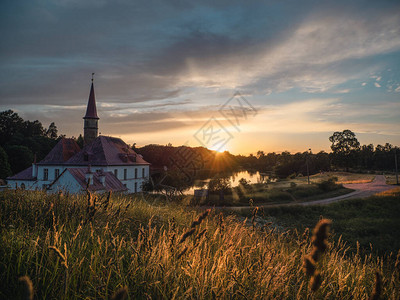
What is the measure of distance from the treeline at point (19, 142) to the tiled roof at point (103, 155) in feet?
29.7

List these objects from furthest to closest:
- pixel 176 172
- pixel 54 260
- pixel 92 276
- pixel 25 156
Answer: pixel 25 156 → pixel 176 172 → pixel 54 260 → pixel 92 276

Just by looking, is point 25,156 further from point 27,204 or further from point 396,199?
point 396,199

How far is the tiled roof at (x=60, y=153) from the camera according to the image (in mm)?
45138

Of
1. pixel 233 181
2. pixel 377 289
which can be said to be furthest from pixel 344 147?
pixel 377 289

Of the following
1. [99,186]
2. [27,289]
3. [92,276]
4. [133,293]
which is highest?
[27,289]

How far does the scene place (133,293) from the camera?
264cm

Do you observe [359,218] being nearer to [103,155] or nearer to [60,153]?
[103,155]

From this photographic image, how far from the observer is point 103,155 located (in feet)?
Answer: 146

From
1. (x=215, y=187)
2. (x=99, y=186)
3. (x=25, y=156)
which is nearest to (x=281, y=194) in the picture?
(x=215, y=187)

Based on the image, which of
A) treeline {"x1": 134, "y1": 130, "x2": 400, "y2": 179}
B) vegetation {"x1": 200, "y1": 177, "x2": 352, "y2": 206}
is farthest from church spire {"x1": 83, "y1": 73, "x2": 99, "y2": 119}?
vegetation {"x1": 200, "y1": 177, "x2": 352, "y2": 206}

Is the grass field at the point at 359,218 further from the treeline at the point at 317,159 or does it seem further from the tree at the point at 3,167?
the tree at the point at 3,167

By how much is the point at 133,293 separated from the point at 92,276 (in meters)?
0.44

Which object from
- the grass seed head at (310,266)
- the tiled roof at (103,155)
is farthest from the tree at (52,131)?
the grass seed head at (310,266)

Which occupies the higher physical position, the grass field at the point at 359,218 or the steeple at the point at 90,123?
the steeple at the point at 90,123
